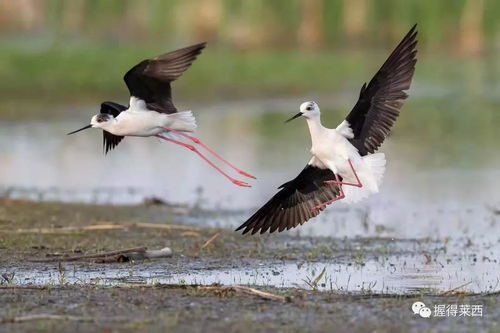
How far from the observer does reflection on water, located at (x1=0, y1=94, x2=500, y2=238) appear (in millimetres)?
11797

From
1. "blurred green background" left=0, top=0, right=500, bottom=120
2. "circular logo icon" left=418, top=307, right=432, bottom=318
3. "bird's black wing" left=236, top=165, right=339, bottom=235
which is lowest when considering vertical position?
"circular logo icon" left=418, top=307, right=432, bottom=318

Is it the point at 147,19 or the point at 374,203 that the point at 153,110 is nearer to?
the point at 374,203

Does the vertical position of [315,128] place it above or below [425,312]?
above

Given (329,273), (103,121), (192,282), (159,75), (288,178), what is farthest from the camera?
(288,178)

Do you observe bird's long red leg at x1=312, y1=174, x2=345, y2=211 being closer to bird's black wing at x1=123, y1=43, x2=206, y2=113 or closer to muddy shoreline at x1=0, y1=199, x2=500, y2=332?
muddy shoreline at x1=0, y1=199, x2=500, y2=332

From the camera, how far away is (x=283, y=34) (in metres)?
35.5

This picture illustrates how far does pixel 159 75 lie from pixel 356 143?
1754 mm

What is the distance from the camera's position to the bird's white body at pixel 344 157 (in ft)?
27.8

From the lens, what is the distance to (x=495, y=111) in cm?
2356

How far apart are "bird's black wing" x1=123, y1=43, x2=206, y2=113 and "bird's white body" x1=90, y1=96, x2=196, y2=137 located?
8 cm

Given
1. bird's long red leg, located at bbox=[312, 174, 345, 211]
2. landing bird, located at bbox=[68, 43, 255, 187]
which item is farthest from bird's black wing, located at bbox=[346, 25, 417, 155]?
landing bird, located at bbox=[68, 43, 255, 187]

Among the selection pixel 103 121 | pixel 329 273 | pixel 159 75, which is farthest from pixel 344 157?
pixel 103 121

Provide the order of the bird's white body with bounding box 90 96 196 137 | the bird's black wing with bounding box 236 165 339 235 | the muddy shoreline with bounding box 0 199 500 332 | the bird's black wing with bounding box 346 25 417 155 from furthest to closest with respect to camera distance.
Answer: the bird's white body with bounding box 90 96 196 137
the bird's black wing with bounding box 236 165 339 235
the bird's black wing with bounding box 346 25 417 155
the muddy shoreline with bounding box 0 199 500 332

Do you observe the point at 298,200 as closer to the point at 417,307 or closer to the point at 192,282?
the point at 192,282
